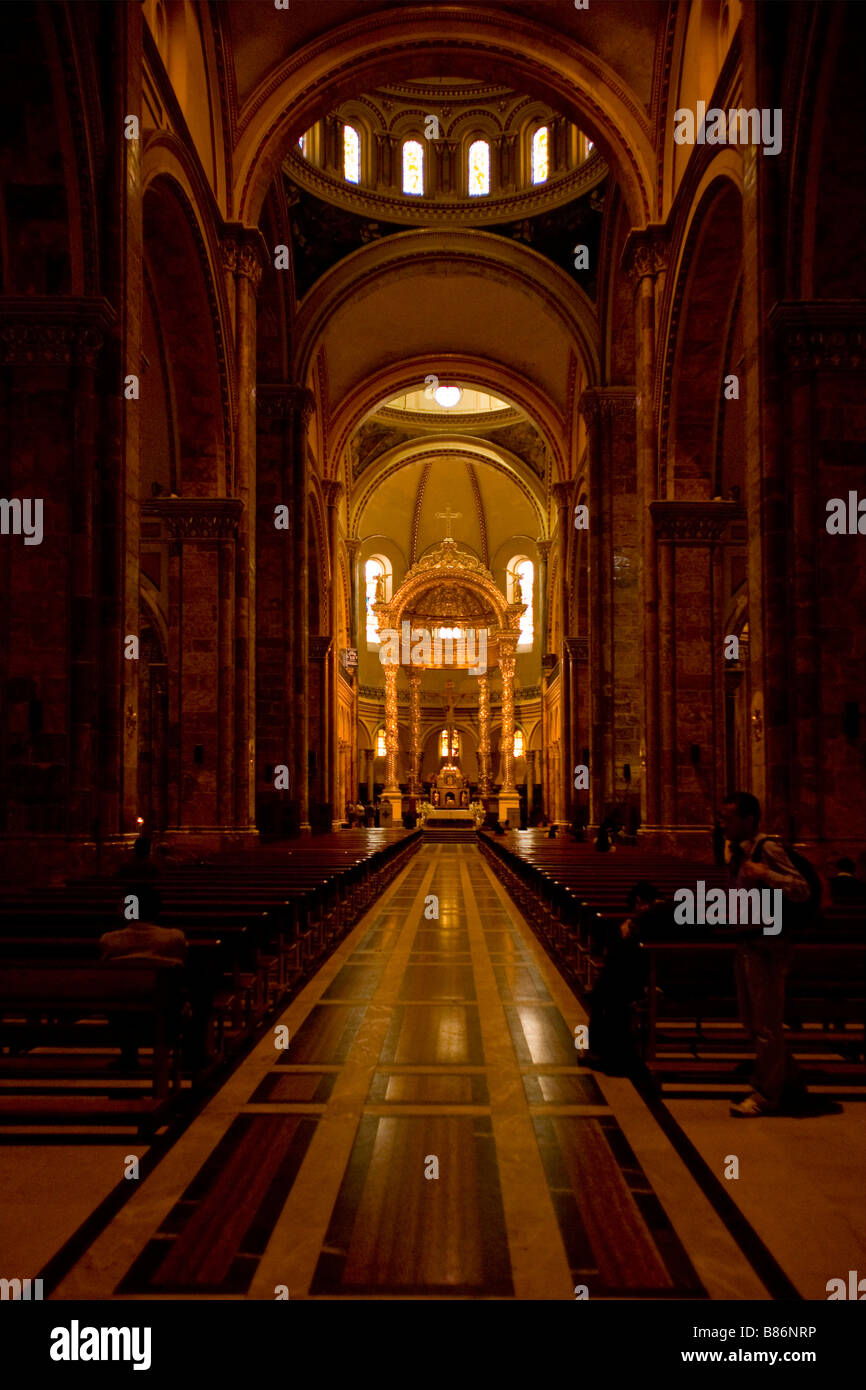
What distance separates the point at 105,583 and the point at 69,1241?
786 centimetres

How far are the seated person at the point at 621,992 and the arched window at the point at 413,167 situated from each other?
2553 cm

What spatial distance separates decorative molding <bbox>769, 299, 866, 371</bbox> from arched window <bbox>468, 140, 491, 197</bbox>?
63.6ft

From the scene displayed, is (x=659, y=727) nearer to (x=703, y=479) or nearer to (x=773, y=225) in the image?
(x=703, y=479)

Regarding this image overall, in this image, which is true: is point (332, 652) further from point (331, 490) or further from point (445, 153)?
point (445, 153)

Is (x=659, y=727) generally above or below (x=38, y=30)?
below

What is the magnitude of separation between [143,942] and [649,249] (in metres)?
15.2

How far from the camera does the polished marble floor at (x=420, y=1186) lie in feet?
11.4

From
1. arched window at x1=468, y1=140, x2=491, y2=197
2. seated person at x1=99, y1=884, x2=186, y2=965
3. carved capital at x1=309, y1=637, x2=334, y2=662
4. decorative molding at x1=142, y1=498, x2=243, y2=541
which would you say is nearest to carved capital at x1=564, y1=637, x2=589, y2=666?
carved capital at x1=309, y1=637, x2=334, y2=662

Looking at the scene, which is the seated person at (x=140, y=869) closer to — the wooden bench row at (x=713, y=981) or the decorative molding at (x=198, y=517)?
the wooden bench row at (x=713, y=981)

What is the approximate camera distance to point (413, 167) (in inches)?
1097

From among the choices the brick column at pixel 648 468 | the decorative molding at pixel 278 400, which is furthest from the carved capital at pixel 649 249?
the decorative molding at pixel 278 400

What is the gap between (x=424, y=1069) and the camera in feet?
20.2

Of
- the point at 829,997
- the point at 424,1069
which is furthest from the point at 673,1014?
the point at 424,1069

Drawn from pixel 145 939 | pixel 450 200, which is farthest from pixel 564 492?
pixel 145 939
